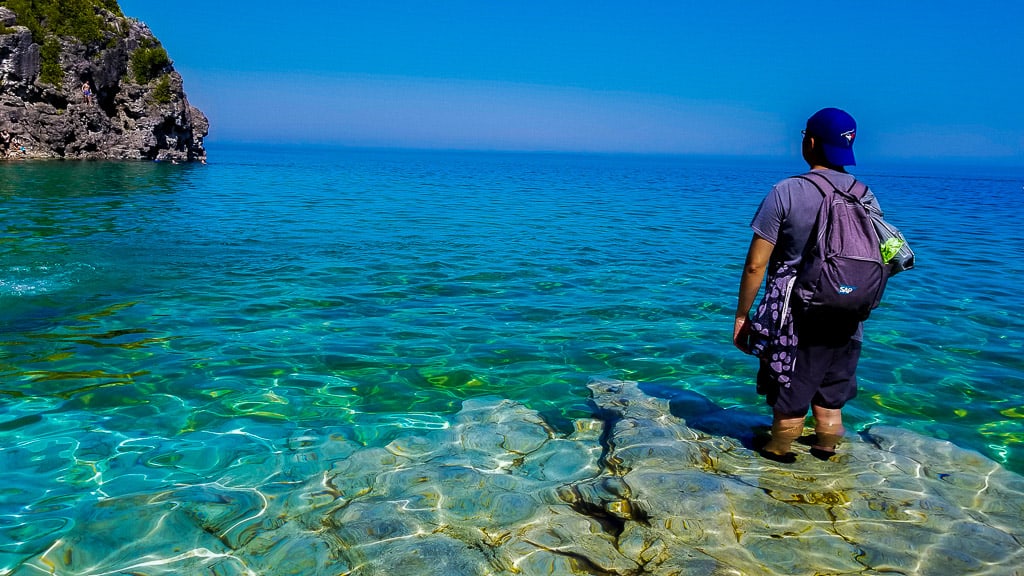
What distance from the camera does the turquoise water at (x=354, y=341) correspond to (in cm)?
557

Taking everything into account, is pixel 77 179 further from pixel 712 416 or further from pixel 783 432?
pixel 783 432

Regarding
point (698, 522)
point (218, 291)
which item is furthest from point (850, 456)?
point (218, 291)

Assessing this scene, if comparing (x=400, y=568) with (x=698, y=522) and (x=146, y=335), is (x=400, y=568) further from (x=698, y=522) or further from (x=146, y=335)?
(x=146, y=335)

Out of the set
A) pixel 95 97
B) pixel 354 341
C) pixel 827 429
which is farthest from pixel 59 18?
pixel 827 429

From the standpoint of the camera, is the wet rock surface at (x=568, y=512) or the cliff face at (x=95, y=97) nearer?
the wet rock surface at (x=568, y=512)

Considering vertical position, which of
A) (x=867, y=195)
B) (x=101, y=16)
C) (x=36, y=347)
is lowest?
(x=36, y=347)

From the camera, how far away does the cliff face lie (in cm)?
4444

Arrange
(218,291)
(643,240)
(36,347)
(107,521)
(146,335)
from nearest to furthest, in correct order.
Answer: (107,521)
(36,347)
(146,335)
(218,291)
(643,240)

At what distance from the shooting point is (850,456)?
4941 millimetres

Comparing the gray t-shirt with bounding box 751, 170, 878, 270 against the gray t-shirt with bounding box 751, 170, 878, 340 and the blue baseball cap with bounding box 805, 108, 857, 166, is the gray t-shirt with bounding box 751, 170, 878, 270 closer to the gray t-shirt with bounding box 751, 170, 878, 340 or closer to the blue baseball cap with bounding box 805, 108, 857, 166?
the gray t-shirt with bounding box 751, 170, 878, 340

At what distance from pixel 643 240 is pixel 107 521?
1581 cm

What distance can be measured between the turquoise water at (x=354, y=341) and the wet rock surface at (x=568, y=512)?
0.43 metres

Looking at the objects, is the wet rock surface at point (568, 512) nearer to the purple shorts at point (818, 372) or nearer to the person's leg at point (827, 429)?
the person's leg at point (827, 429)

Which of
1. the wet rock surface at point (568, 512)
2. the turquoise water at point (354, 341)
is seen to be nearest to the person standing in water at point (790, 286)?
the wet rock surface at point (568, 512)
